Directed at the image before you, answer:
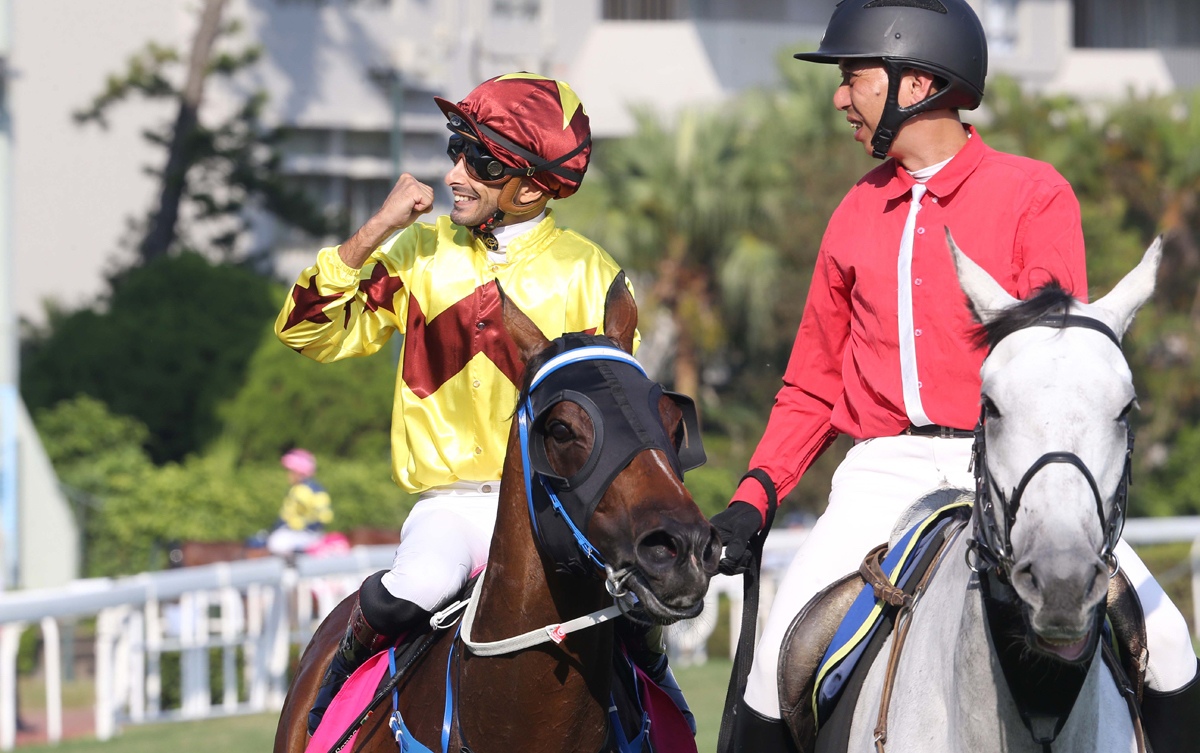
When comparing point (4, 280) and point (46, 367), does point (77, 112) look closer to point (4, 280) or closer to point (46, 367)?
point (46, 367)

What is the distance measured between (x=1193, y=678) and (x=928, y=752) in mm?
650

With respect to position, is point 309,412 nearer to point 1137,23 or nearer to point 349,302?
point 349,302

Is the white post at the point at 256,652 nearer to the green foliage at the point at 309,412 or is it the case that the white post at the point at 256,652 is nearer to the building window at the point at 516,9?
the green foliage at the point at 309,412

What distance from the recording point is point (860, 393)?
3.70 meters

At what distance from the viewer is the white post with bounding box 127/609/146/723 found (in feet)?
31.8

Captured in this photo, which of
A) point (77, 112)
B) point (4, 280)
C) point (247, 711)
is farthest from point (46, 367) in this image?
point (247, 711)

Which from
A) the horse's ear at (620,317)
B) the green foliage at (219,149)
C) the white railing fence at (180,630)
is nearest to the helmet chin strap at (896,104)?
the horse's ear at (620,317)

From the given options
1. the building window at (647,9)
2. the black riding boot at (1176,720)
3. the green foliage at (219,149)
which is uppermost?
the building window at (647,9)

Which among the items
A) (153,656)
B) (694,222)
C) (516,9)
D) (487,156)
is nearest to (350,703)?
(487,156)

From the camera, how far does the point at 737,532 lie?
346cm

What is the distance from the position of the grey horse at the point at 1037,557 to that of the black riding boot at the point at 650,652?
2.20 ft

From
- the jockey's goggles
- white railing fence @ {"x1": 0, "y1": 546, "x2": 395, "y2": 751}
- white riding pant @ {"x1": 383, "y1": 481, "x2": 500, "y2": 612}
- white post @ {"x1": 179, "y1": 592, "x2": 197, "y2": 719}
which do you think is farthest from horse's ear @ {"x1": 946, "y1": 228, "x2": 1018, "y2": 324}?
white post @ {"x1": 179, "y1": 592, "x2": 197, "y2": 719}

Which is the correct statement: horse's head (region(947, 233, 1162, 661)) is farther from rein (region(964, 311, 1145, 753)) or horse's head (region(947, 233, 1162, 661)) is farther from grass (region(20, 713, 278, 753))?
grass (region(20, 713, 278, 753))

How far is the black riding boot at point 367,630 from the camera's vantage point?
11.4ft
